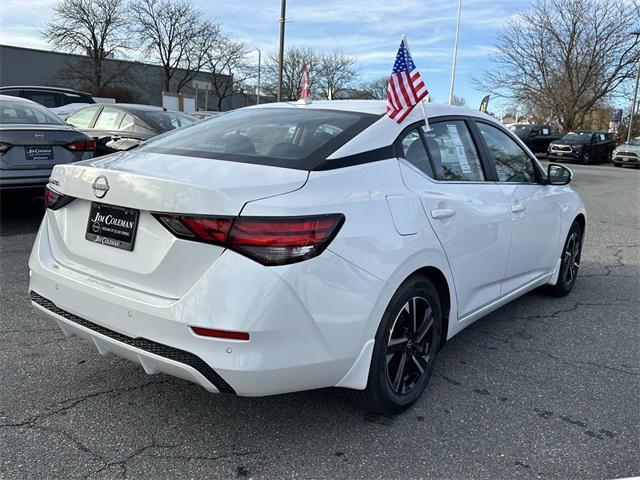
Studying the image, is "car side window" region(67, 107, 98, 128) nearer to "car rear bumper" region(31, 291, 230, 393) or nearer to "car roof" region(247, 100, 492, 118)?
"car roof" region(247, 100, 492, 118)

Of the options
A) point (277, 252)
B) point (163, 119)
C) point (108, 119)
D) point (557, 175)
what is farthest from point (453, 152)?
point (108, 119)

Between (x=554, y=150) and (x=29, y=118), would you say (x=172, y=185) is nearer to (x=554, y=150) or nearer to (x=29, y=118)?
(x=29, y=118)

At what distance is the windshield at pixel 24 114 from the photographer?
6656 mm

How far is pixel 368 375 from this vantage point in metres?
2.56

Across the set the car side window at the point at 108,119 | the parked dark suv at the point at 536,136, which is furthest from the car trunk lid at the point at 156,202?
the parked dark suv at the point at 536,136

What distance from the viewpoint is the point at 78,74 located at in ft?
137

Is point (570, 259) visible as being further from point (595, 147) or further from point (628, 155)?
point (595, 147)

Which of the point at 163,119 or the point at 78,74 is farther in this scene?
the point at 78,74

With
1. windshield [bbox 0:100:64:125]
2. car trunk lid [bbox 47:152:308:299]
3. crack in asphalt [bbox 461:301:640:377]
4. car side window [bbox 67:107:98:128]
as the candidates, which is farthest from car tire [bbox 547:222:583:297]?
car side window [bbox 67:107:98:128]

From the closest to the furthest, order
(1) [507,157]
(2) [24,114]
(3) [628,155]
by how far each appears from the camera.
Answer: (1) [507,157], (2) [24,114], (3) [628,155]

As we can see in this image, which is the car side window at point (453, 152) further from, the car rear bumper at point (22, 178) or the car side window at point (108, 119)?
the car side window at point (108, 119)

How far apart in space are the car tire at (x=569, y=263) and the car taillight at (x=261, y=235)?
10.9 feet

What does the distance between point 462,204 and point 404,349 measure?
0.90m

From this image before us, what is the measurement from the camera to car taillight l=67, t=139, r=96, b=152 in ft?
22.0
